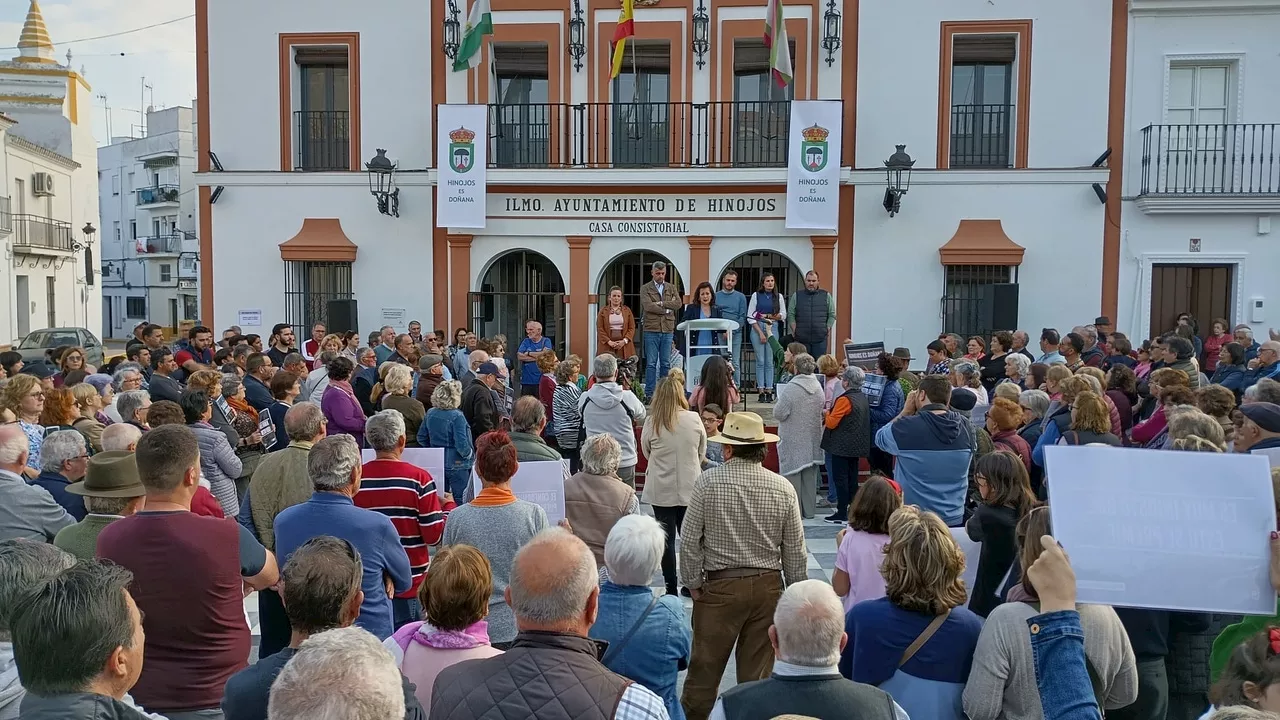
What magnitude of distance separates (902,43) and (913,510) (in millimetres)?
13246

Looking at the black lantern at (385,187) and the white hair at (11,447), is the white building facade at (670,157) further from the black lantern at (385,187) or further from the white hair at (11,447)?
the white hair at (11,447)

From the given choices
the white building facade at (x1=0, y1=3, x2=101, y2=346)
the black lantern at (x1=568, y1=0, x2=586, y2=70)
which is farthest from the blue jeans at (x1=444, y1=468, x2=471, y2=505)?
the white building facade at (x1=0, y1=3, x2=101, y2=346)

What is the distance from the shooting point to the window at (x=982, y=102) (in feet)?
51.5

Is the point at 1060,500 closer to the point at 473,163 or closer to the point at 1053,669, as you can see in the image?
the point at 1053,669

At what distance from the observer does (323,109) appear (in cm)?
1684

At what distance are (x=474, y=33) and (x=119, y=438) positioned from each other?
11653 mm

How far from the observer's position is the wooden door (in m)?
15.2

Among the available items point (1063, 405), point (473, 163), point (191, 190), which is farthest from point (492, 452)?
point (191, 190)

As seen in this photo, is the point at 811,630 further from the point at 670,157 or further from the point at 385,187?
the point at 385,187

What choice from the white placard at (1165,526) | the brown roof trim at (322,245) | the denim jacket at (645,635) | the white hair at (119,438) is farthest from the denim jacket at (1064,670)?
the brown roof trim at (322,245)

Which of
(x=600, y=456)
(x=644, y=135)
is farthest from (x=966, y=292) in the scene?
(x=600, y=456)

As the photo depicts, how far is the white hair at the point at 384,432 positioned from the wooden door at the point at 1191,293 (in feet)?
46.7

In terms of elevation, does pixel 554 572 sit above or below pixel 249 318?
below

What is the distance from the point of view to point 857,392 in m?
8.89
